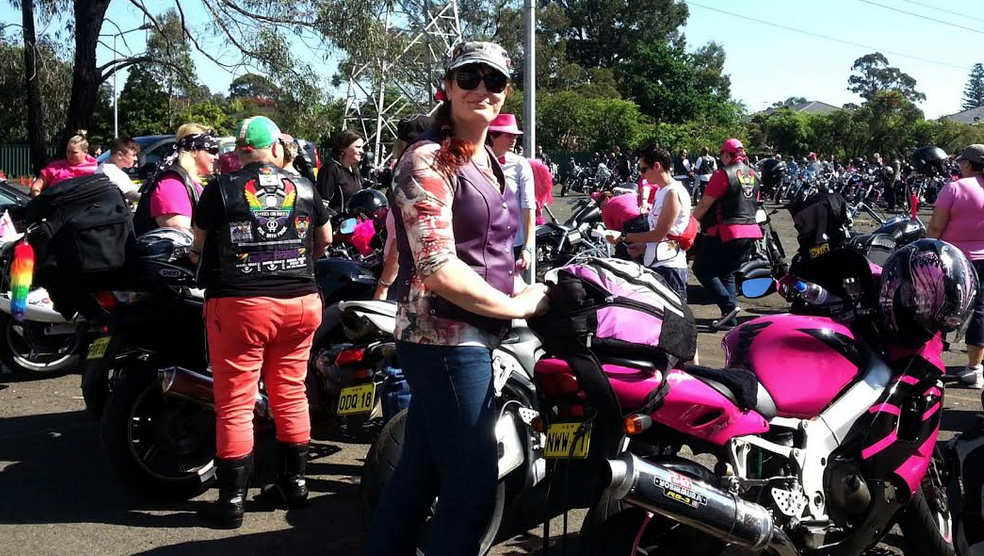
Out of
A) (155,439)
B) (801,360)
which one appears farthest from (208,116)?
(801,360)

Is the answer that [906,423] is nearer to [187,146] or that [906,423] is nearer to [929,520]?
[929,520]

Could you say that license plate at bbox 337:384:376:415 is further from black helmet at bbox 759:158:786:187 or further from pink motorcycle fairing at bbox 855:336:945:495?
black helmet at bbox 759:158:786:187

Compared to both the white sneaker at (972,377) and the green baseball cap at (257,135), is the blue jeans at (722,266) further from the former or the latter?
the green baseball cap at (257,135)

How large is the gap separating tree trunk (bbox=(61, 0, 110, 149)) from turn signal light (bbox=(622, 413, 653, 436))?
20.9m

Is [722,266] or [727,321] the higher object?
[722,266]

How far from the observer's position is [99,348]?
16.1 feet

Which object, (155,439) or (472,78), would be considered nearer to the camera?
(472,78)

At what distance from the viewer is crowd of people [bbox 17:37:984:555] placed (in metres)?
2.77

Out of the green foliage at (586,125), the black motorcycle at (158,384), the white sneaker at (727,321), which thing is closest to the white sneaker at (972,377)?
the white sneaker at (727,321)

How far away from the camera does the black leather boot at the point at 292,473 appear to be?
4652 mm

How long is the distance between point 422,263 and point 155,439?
270cm

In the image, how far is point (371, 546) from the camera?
3.09 meters

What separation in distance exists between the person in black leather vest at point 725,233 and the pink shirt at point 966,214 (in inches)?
82.4

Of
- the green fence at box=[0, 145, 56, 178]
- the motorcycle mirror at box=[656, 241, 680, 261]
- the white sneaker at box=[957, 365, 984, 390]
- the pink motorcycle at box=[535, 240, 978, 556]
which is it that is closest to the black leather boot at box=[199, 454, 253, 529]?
the pink motorcycle at box=[535, 240, 978, 556]
